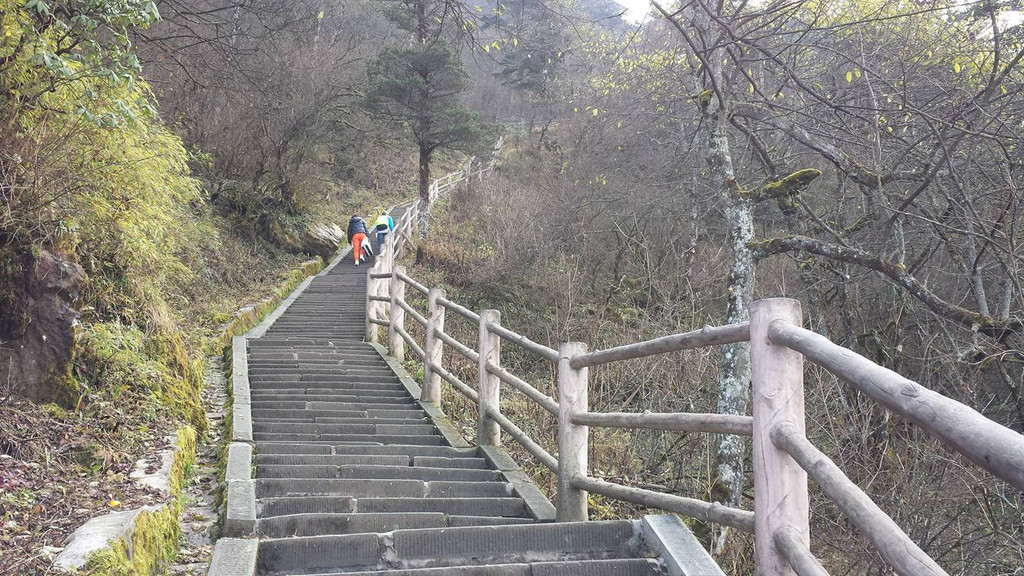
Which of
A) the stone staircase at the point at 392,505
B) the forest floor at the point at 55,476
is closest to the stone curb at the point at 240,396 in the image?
the stone staircase at the point at 392,505

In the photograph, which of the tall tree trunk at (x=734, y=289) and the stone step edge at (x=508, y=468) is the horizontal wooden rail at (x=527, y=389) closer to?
the stone step edge at (x=508, y=468)

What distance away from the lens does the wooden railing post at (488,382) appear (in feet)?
19.6

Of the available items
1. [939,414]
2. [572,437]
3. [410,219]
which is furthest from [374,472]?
[410,219]

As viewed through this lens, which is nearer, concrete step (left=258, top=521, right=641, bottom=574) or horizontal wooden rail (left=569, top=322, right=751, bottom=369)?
horizontal wooden rail (left=569, top=322, right=751, bottom=369)

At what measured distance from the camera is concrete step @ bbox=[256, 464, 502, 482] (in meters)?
5.34

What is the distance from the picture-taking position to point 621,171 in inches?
781

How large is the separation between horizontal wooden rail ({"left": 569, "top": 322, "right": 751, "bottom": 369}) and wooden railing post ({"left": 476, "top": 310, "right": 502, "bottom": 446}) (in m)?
1.86

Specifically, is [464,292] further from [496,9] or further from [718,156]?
[496,9]

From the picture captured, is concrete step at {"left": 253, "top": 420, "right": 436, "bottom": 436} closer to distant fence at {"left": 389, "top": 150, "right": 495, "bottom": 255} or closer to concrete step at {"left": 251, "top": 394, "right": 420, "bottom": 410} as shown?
concrete step at {"left": 251, "top": 394, "right": 420, "bottom": 410}

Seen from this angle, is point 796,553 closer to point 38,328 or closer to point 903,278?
point 38,328

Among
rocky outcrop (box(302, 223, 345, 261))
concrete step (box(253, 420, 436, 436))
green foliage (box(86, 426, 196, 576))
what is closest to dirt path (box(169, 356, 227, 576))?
green foliage (box(86, 426, 196, 576))

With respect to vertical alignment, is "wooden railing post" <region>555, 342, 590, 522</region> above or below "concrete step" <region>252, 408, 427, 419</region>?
above

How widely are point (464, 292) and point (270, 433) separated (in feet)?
42.7

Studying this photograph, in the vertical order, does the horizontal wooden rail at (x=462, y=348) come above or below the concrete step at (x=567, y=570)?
above
